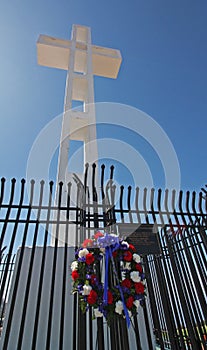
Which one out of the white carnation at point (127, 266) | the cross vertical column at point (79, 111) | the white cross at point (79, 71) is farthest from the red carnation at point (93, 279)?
the white cross at point (79, 71)

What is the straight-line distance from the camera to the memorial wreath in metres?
2.45

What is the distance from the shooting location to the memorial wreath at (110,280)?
8.04ft

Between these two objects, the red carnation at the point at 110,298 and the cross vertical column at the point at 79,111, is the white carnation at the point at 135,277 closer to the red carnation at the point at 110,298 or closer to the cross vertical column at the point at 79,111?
the red carnation at the point at 110,298

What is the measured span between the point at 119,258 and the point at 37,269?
101 inches

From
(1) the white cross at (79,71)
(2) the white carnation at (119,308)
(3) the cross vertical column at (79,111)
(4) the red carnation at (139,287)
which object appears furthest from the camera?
(1) the white cross at (79,71)

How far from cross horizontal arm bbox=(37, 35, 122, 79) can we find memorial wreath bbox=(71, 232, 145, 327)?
1219 cm

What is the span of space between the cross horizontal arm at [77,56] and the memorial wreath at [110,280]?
12189 mm

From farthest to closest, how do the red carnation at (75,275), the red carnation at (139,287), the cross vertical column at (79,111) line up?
the cross vertical column at (79,111) < the red carnation at (75,275) < the red carnation at (139,287)

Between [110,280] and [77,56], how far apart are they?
41.5 feet

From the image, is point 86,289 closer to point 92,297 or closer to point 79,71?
point 92,297

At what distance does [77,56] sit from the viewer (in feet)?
40.9

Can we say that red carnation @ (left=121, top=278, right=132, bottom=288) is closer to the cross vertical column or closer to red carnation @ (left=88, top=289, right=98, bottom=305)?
red carnation @ (left=88, top=289, right=98, bottom=305)

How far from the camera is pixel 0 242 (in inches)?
120

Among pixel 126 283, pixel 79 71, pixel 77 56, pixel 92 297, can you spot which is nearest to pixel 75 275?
pixel 92 297
